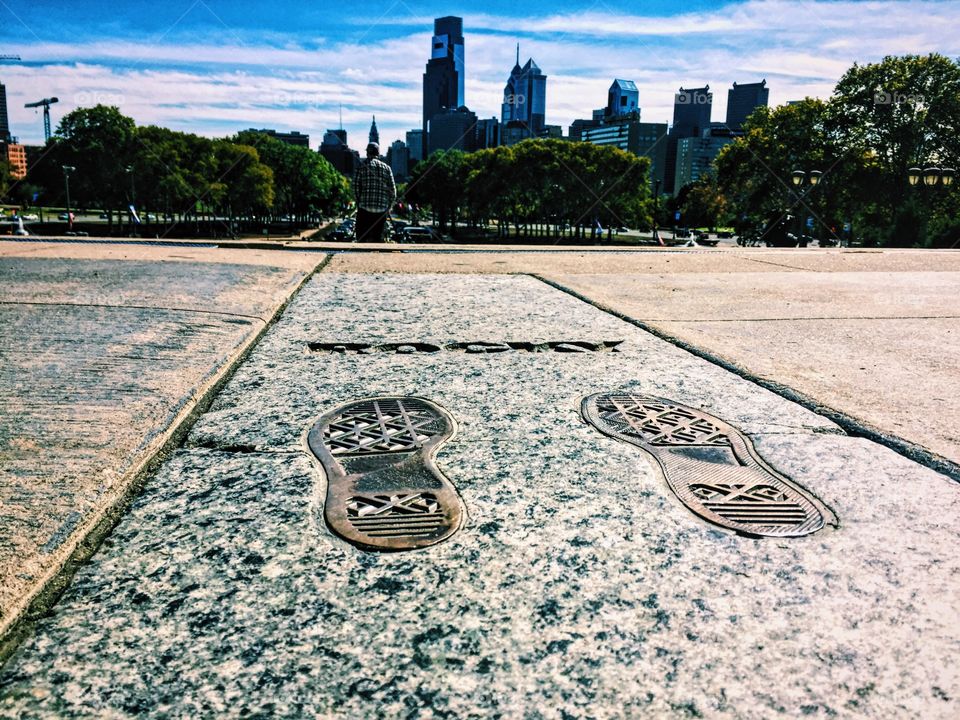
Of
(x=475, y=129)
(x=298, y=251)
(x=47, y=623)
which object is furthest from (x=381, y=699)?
(x=475, y=129)

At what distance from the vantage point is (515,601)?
1.58 m

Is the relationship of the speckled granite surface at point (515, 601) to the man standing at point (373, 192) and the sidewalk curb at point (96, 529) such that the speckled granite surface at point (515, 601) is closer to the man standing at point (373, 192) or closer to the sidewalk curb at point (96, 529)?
the sidewalk curb at point (96, 529)

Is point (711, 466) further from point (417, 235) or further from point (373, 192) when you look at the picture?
point (417, 235)

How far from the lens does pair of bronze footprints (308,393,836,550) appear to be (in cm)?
193

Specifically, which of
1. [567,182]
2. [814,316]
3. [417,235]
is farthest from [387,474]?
[567,182]

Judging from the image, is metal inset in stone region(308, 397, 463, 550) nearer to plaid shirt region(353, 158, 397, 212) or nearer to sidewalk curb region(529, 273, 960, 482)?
sidewalk curb region(529, 273, 960, 482)

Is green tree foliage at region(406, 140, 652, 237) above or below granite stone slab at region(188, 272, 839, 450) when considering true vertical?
above

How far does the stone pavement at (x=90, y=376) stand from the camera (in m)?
1.81

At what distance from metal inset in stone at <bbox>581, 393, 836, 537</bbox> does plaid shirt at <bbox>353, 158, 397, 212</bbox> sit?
9396 mm

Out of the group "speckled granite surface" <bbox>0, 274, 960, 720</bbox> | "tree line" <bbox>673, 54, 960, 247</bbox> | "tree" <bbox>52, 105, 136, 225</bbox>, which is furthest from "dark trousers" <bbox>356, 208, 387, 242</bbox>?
"tree" <bbox>52, 105, 136, 225</bbox>

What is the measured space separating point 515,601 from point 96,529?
1175 mm

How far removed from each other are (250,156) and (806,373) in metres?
67.1

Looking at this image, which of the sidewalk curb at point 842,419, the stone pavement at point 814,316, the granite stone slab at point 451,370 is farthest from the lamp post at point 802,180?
the sidewalk curb at point 842,419

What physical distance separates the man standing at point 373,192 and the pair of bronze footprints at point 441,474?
30.5 feet
